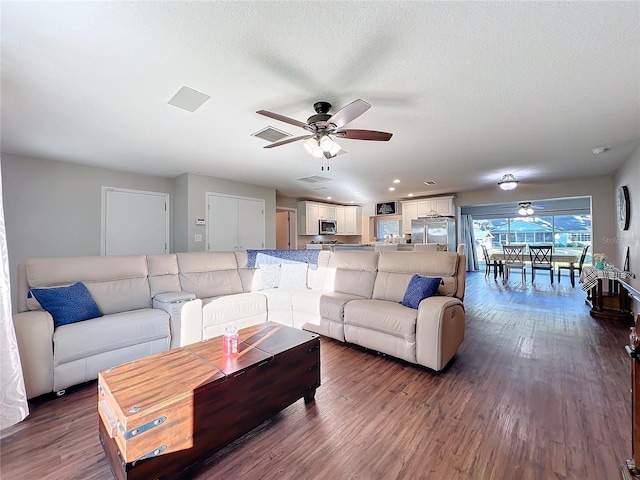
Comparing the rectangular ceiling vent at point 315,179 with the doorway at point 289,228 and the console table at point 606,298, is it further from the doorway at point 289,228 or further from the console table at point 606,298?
the console table at point 606,298

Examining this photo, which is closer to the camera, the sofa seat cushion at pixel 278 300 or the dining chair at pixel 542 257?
the sofa seat cushion at pixel 278 300

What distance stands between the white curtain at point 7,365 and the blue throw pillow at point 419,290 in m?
A: 3.18

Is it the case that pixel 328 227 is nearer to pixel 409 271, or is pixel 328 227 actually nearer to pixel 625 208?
pixel 409 271

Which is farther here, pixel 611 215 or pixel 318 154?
pixel 611 215

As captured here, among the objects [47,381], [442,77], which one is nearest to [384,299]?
[442,77]

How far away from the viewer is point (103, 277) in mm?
2848

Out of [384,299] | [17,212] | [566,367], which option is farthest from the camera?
[17,212]

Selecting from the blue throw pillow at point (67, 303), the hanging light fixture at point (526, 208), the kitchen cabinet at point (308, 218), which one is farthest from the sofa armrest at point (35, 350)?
the hanging light fixture at point (526, 208)

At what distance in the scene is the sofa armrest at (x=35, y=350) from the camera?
195 cm

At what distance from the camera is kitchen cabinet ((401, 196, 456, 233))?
287 inches

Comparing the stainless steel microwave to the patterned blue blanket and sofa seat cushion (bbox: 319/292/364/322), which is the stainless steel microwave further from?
sofa seat cushion (bbox: 319/292/364/322)

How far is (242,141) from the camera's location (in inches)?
133

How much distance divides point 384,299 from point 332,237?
600 centimetres

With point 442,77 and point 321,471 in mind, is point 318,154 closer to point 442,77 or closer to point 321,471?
point 442,77
